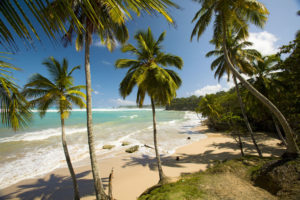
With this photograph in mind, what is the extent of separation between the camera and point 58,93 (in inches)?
227

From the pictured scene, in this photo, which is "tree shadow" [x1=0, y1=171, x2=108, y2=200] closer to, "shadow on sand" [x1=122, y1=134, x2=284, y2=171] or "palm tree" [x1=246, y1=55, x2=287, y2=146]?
"shadow on sand" [x1=122, y1=134, x2=284, y2=171]

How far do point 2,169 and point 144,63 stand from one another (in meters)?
13.8

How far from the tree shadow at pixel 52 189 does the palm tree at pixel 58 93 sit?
134cm

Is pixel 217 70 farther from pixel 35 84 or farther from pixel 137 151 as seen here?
pixel 35 84

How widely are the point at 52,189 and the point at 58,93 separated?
596 cm

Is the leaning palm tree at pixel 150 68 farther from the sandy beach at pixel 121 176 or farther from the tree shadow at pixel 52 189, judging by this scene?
the tree shadow at pixel 52 189

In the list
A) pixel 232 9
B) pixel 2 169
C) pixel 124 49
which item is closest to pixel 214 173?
pixel 124 49

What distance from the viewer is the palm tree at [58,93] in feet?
17.8

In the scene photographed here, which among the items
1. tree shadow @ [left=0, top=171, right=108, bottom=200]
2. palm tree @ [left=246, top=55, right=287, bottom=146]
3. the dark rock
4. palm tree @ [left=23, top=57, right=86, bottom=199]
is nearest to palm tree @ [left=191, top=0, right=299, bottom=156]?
the dark rock

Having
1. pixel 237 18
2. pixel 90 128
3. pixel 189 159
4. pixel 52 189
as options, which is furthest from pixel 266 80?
pixel 52 189

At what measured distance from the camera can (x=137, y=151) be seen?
12.2 metres

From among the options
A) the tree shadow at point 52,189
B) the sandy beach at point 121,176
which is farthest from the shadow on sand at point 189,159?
the tree shadow at point 52,189

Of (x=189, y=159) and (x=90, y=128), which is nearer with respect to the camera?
(x=90, y=128)

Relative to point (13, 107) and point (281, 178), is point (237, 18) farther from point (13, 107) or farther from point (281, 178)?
point (13, 107)
